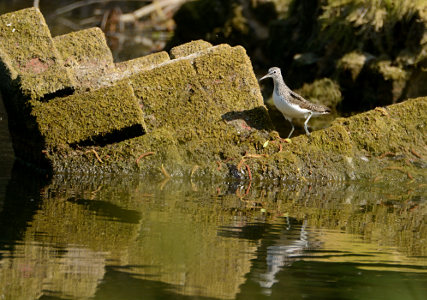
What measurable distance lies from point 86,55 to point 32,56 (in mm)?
758

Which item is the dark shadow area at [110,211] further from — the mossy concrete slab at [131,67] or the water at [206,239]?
the mossy concrete slab at [131,67]

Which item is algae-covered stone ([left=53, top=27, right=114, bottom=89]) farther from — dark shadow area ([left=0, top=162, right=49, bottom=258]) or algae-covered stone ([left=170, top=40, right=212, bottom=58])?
dark shadow area ([left=0, top=162, right=49, bottom=258])

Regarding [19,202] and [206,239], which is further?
[19,202]

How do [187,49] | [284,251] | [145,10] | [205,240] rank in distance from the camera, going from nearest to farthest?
[284,251]
[205,240]
[187,49]
[145,10]

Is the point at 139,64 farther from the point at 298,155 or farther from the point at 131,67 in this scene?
the point at 298,155

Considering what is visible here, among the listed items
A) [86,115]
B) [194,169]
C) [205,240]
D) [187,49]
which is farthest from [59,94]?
[205,240]

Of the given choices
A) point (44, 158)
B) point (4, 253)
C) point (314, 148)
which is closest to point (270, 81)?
point (314, 148)

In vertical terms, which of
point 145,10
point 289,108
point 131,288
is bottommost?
point 131,288

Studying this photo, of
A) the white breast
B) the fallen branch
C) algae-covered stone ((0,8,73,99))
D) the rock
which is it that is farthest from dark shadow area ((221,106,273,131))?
the fallen branch

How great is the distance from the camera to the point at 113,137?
8930 millimetres

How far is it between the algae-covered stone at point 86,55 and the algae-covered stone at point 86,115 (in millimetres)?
509

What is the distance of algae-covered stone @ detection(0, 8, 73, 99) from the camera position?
28.7 feet

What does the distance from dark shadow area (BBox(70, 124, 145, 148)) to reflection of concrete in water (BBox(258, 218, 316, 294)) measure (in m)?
2.72

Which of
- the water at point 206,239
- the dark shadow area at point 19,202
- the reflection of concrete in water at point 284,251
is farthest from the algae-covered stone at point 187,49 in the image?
the reflection of concrete in water at point 284,251
